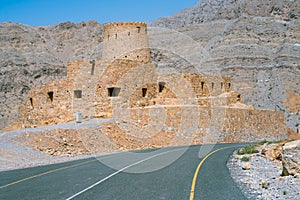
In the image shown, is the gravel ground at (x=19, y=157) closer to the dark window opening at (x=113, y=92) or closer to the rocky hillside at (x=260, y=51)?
the dark window opening at (x=113, y=92)

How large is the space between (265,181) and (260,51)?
6361 centimetres

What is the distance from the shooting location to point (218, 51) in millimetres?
71000

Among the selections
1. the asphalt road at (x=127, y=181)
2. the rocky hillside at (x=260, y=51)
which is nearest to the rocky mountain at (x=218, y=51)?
the rocky hillside at (x=260, y=51)

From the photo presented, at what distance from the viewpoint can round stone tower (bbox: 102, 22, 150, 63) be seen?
87.7 ft

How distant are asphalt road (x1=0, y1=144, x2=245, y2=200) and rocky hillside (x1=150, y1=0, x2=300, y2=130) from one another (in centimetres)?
3692

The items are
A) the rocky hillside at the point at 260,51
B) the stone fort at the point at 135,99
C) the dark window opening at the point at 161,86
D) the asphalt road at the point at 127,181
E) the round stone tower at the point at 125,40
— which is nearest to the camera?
the asphalt road at the point at 127,181

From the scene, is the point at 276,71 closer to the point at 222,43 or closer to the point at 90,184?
the point at 222,43

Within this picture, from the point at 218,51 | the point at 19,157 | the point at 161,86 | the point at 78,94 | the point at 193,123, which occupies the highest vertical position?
the point at 218,51

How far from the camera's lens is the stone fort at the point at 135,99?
23609mm

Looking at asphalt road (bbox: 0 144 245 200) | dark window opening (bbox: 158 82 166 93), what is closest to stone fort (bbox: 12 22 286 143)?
dark window opening (bbox: 158 82 166 93)

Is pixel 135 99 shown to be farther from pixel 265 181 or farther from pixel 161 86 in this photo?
pixel 265 181

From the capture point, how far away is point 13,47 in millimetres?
97062

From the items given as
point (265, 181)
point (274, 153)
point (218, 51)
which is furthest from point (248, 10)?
point (265, 181)

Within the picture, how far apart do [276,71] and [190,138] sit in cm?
4447
